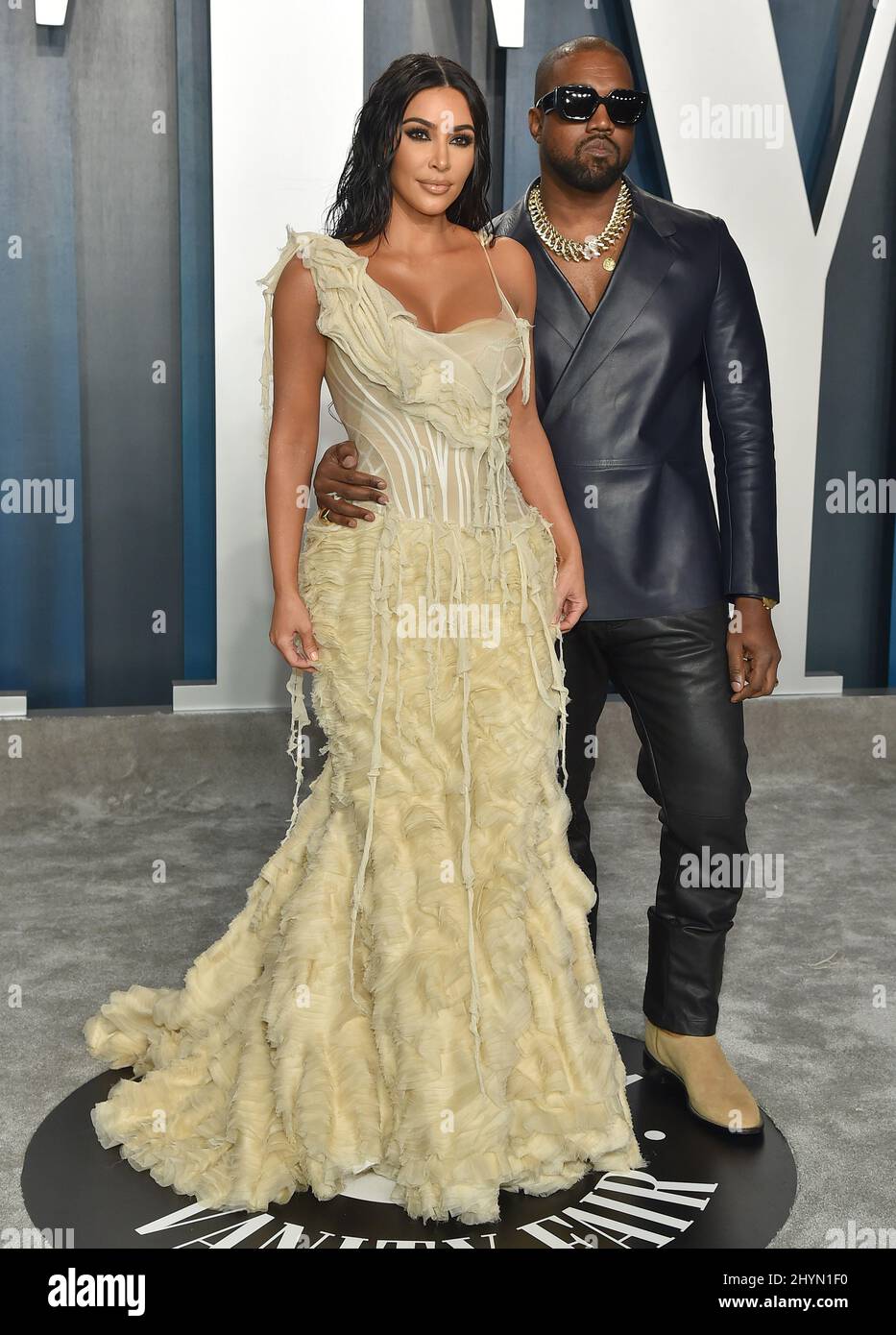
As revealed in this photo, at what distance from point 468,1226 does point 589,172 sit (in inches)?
74.3

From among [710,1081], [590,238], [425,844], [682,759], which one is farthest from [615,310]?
[710,1081]

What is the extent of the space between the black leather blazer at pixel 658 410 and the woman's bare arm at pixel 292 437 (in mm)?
510

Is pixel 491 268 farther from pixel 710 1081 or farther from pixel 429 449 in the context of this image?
pixel 710 1081

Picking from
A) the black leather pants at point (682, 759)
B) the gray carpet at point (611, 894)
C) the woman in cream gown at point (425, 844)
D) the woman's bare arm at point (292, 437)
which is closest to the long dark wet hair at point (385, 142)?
the woman in cream gown at point (425, 844)

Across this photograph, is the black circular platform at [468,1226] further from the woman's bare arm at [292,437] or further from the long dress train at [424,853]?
the woman's bare arm at [292,437]

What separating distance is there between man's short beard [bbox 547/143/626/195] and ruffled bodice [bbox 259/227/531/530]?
33 cm

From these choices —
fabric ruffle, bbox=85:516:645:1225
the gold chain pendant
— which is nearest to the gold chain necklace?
the gold chain pendant

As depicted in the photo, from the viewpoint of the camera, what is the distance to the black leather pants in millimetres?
2783

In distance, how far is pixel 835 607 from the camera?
5777 mm

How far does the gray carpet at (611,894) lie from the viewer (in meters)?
2.88

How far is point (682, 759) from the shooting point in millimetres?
Answer: 2803

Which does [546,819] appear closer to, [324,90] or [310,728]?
[310,728]

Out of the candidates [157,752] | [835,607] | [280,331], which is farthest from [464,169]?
[835,607]

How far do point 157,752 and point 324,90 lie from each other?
7.63 feet
